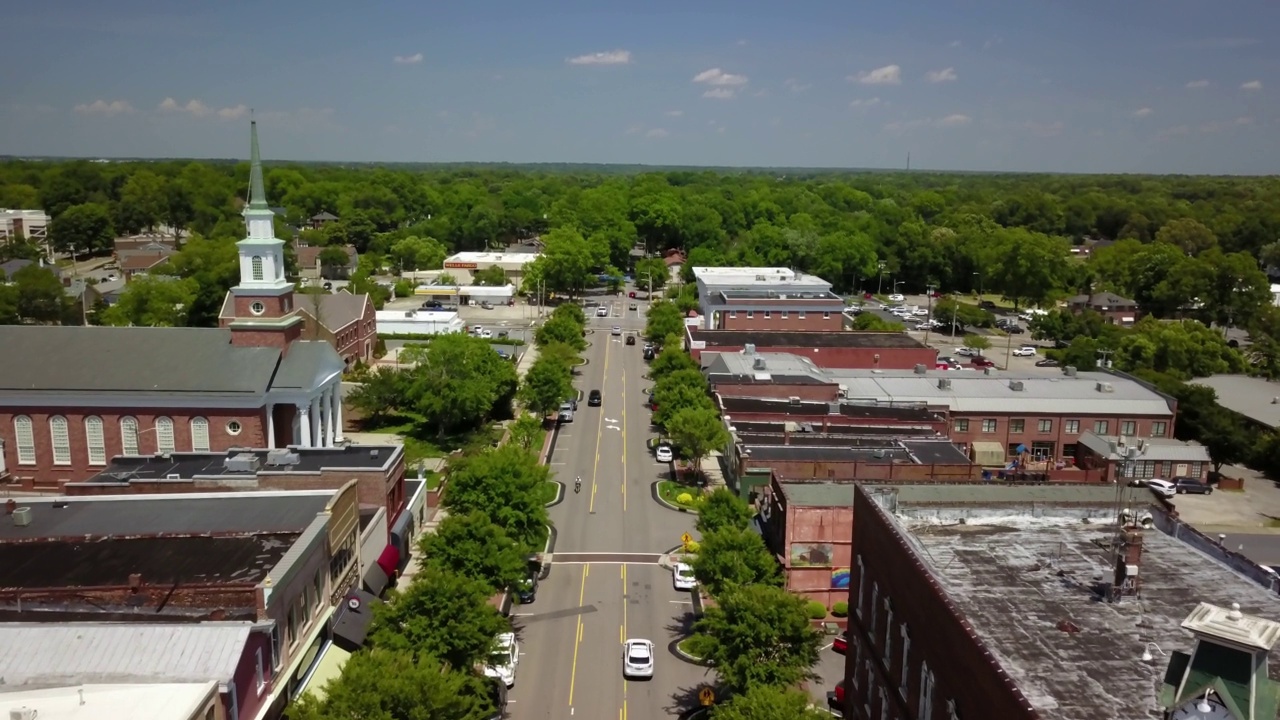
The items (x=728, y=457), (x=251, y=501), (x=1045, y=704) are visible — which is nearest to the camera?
(x=1045, y=704)

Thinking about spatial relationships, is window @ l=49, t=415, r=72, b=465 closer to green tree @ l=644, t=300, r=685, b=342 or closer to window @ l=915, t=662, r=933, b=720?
window @ l=915, t=662, r=933, b=720

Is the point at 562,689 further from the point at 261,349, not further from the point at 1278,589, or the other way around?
the point at 261,349

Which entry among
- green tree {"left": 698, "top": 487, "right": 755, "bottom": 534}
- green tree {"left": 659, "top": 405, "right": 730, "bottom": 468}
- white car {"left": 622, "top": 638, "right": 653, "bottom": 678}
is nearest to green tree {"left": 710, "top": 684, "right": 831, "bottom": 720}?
white car {"left": 622, "top": 638, "right": 653, "bottom": 678}

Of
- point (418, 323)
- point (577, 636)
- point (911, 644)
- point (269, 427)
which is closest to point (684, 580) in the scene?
point (577, 636)

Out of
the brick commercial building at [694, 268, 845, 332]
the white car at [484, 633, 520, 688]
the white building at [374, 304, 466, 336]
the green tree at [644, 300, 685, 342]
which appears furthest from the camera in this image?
the white building at [374, 304, 466, 336]

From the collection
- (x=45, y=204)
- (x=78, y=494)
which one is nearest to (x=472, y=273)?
(x=45, y=204)

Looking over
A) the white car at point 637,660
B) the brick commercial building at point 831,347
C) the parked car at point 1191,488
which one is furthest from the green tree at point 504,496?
the parked car at point 1191,488
